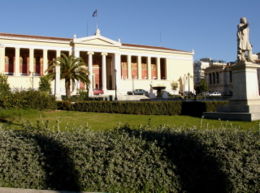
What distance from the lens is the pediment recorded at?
174 ft

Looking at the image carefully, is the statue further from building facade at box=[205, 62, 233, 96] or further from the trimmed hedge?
building facade at box=[205, 62, 233, 96]

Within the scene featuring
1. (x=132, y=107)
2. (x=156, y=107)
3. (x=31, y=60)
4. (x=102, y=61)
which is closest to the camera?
(x=156, y=107)

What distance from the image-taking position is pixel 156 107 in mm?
17359

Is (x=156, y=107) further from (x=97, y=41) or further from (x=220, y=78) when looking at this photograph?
(x=220, y=78)

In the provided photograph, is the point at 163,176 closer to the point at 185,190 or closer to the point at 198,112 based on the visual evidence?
the point at 185,190

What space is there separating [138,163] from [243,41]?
11.7m

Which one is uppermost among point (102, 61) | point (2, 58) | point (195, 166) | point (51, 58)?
point (51, 58)

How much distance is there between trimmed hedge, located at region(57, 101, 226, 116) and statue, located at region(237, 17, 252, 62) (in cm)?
414

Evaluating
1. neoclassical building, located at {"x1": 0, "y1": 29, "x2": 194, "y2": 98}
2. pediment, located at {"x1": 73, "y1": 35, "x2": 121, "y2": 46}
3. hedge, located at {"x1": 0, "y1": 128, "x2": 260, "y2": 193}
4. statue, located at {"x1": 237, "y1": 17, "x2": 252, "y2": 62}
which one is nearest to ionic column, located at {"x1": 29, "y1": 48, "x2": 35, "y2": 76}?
neoclassical building, located at {"x1": 0, "y1": 29, "x2": 194, "y2": 98}

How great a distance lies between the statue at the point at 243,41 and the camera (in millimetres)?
12919

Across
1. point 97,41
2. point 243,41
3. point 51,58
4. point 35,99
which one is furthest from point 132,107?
point 51,58

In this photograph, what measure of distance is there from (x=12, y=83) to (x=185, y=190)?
5238 cm

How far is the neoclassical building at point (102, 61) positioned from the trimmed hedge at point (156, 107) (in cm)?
2328

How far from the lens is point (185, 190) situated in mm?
3850
